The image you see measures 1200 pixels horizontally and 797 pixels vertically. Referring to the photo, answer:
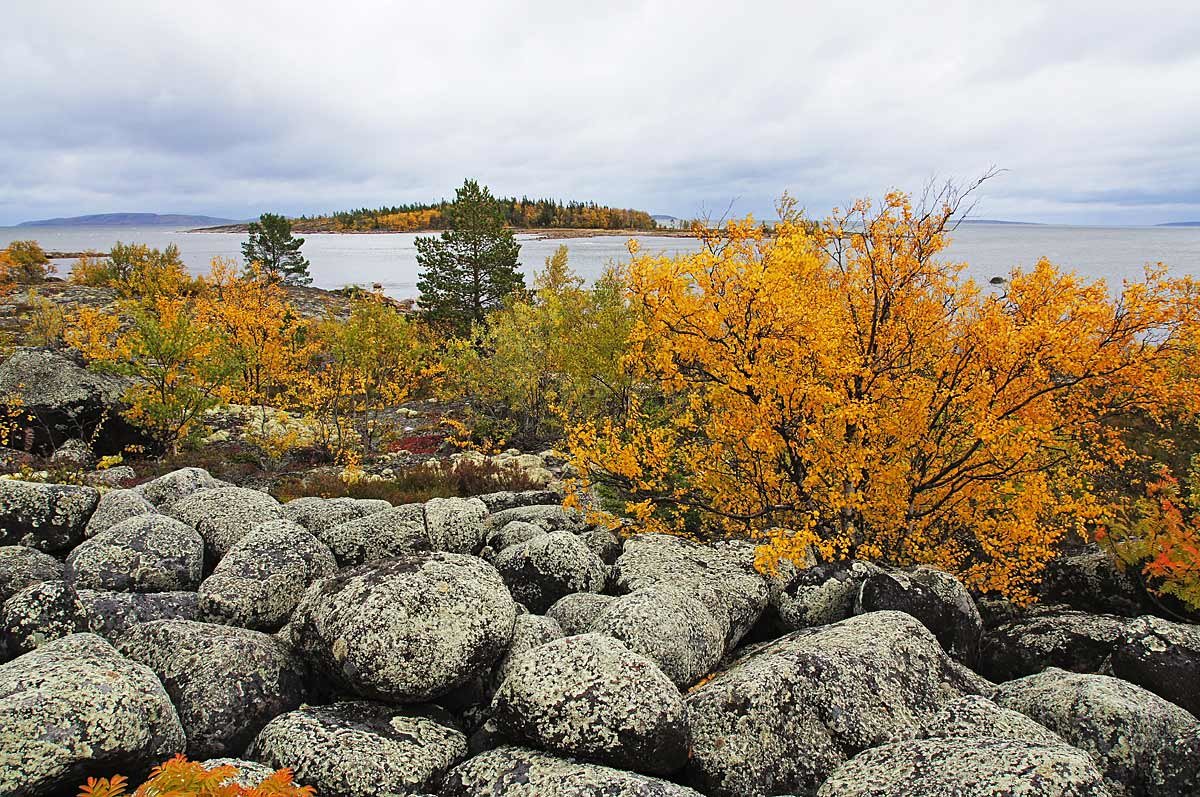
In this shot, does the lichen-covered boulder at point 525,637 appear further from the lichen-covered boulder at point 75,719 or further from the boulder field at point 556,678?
the lichen-covered boulder at point 75,719

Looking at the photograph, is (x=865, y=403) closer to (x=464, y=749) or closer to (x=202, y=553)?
(x=464, y=749)

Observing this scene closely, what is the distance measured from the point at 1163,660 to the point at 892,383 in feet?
14.5

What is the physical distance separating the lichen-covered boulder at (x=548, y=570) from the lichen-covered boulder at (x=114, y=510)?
17.2ft

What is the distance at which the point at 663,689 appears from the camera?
5.73m

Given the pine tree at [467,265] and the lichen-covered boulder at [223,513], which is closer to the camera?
the lichen-covered boulder at [223,513]

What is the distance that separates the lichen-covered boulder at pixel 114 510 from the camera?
30.2 ft

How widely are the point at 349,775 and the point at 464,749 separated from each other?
43.3 inches

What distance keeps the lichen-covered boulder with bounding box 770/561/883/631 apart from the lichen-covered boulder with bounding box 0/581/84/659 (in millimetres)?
7888

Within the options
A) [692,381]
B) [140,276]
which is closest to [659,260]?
[692,381]

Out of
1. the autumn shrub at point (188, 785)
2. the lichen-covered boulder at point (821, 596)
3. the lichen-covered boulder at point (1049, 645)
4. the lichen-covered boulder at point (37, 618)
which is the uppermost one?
the autumn shrub at point (188, 785)

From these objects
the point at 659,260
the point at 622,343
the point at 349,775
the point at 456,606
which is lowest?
the point at 349,775

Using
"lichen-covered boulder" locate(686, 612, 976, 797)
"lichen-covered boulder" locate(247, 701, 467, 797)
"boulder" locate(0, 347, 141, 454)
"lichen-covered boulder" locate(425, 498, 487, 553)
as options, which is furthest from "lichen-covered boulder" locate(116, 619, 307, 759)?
"boulder" locate(0, 347, 141, 454)

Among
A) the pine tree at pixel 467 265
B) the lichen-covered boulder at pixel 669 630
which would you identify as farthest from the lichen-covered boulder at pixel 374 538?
the pine tree at pixel 467 265

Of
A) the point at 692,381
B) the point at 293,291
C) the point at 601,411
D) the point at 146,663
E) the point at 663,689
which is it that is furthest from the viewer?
the point at 293,291
